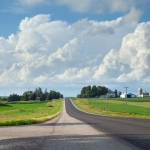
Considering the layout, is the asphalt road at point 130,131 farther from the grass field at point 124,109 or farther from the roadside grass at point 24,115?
the grass field at point 124,109

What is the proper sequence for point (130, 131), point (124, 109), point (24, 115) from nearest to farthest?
1. point (130, 131)
2. point (24, 115)
3. point (124, 109)

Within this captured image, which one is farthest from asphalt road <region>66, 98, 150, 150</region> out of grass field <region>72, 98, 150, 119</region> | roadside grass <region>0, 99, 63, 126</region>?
grass field <region>72, 98, 150, 119</region>

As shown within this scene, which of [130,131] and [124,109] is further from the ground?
[124,109]

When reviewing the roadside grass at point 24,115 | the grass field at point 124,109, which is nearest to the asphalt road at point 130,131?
the roadside grass at point 24,115

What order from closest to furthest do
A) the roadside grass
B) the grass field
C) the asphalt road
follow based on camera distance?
the asphalt road, the roadside grass, the grass field

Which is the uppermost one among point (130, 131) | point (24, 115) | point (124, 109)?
point (124, 109)

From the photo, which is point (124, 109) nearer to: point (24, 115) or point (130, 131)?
point (24, 115)

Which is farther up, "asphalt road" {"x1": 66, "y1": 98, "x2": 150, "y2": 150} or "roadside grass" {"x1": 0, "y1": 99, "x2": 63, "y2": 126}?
"roadside grass" {"x1": 0, "y1": 99, "x2": 63, "y2": 126}

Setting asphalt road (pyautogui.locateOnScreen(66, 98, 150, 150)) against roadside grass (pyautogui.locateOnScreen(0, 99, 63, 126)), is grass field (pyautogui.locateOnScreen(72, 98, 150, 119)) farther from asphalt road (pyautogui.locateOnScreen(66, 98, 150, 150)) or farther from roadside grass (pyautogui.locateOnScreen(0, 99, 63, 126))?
asphalt road (pyautogui.locateOnScreen(66, 98, 150, 150))

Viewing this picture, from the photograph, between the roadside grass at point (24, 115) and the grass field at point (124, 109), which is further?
the grass field at point (124, 109)

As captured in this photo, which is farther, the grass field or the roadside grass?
the grass field

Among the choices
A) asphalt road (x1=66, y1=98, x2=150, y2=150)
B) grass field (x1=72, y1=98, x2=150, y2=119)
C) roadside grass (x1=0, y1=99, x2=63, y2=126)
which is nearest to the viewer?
asphalt road (x1=66, y1=98, x2=150, y2=150)

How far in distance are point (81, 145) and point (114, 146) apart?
5.26 ft

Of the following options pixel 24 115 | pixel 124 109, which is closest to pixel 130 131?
pixel 24 115
